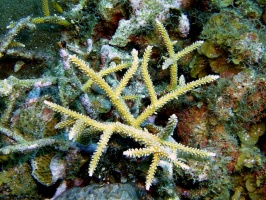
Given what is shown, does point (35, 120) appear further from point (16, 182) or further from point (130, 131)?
point (130, 131)

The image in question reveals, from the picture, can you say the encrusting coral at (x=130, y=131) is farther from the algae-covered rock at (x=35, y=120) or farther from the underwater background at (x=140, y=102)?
the algae-covered rock at (x=35, y=120)

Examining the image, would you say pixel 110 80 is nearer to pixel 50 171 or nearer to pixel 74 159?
pixel 74 159

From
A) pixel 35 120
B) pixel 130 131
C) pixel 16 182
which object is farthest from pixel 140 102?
pixel 16 182

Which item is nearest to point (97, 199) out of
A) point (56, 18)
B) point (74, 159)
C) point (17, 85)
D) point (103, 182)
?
point (103, 182)

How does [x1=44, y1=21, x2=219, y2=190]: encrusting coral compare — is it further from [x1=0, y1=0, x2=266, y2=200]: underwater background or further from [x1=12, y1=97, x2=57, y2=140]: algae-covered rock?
[x1=12, y1=97, x2=57, y2=140]: algae-covered rock

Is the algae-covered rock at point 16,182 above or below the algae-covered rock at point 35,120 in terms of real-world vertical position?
below

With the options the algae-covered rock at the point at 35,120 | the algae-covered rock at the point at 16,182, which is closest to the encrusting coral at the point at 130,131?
the algae-covered rock at the point at 35,120

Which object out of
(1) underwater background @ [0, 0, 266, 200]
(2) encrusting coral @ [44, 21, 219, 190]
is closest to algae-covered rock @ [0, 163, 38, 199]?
(1) underwater background @ [0, 0, 266, 200]

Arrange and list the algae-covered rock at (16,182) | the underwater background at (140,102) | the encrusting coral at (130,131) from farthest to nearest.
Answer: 1. the algae-covered rock at (16,182)
2. the underwater background at (140,102)
3. the encrusting coral at (130,131)
